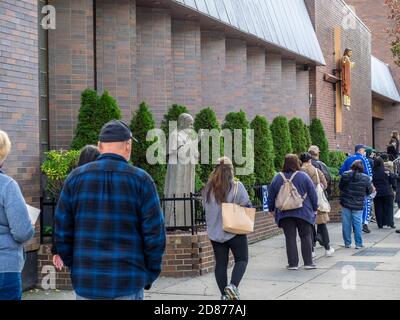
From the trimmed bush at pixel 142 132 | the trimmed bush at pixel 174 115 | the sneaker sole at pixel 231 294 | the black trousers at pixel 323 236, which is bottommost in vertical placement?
the sneaker sole at pixel 231 294

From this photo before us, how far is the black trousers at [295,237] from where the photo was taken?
10.5 meters

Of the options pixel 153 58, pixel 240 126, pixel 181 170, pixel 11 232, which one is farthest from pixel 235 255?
pixel 153 58

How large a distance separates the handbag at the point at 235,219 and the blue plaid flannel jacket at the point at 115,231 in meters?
3.25

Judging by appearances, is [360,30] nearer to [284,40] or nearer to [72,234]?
[284,40]

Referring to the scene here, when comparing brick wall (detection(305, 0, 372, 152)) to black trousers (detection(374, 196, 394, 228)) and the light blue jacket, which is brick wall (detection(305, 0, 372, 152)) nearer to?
black trousers (detection(374, 196, 394, 228))

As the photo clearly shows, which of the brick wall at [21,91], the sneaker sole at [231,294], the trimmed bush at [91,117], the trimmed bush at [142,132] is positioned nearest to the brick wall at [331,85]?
the trimmed bush at [142,132]

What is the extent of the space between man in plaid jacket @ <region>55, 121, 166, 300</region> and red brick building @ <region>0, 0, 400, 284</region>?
4.59 m

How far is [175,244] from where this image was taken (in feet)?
33.1

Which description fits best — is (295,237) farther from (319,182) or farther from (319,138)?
(319,138)

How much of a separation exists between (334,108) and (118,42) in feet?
45.3

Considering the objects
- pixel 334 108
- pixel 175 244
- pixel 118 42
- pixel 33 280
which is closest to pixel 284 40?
pixel 334 108

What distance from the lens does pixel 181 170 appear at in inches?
426

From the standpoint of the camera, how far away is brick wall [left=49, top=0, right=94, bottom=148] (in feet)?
37.0

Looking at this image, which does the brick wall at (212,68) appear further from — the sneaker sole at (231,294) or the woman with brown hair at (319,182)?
the sneaker sole at (231,294)
